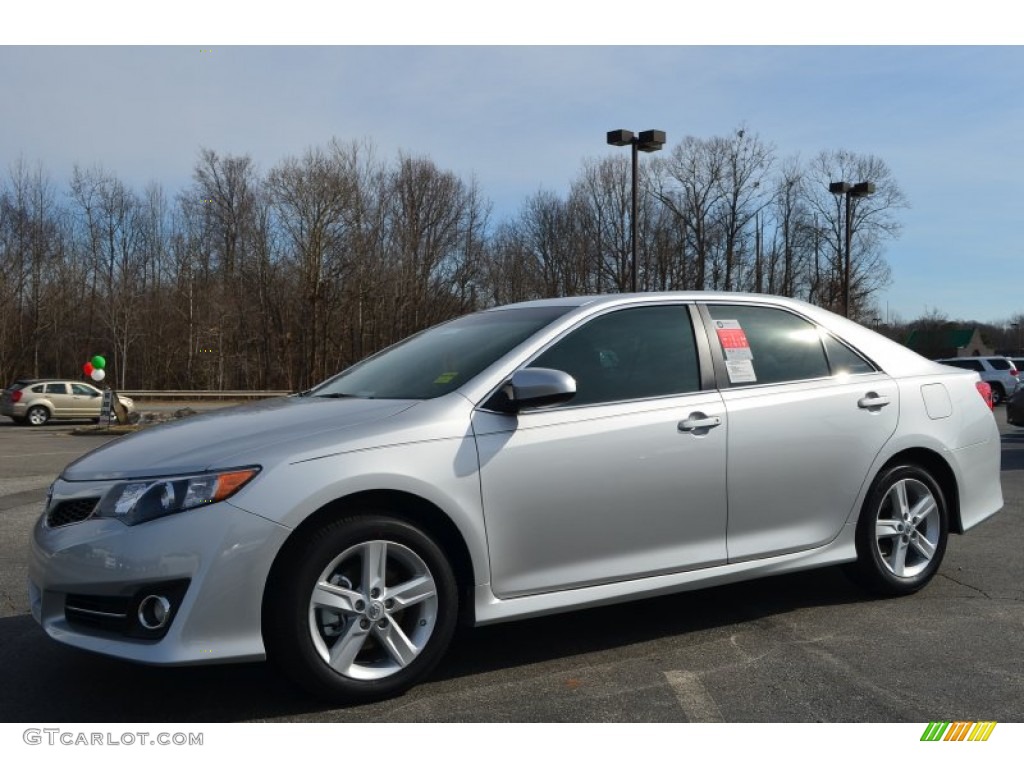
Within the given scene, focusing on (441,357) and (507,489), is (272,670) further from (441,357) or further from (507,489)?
(441,357)

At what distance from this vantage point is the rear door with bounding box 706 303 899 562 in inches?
177

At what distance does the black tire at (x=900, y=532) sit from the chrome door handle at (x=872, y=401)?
1.20ft

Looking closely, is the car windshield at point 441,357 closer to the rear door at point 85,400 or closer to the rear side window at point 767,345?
the rear side window at point 767,345

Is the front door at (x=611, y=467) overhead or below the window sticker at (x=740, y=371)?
below

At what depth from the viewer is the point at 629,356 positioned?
4441 mm

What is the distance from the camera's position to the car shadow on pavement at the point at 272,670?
Answer: 354cm

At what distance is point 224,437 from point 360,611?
88 centimetres

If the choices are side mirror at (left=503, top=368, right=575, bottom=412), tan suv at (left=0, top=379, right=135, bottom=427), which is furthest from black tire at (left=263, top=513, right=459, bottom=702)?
tan suv at (left=0, top=379, right=135, bottom=427)

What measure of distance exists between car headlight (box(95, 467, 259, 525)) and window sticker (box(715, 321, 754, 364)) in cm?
246

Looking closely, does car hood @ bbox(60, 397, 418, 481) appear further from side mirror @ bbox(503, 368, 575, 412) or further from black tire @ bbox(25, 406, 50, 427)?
black tire @ bbox(25, 406, 50, 427)

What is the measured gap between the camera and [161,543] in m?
3.27

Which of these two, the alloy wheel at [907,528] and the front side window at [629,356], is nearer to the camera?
the front side window at [629,356]

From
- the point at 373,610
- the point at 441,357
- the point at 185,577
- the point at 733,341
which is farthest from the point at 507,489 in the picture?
the point at 733,341

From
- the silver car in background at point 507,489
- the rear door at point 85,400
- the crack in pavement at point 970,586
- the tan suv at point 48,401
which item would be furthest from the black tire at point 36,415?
the crack in pavement at point 970,586
